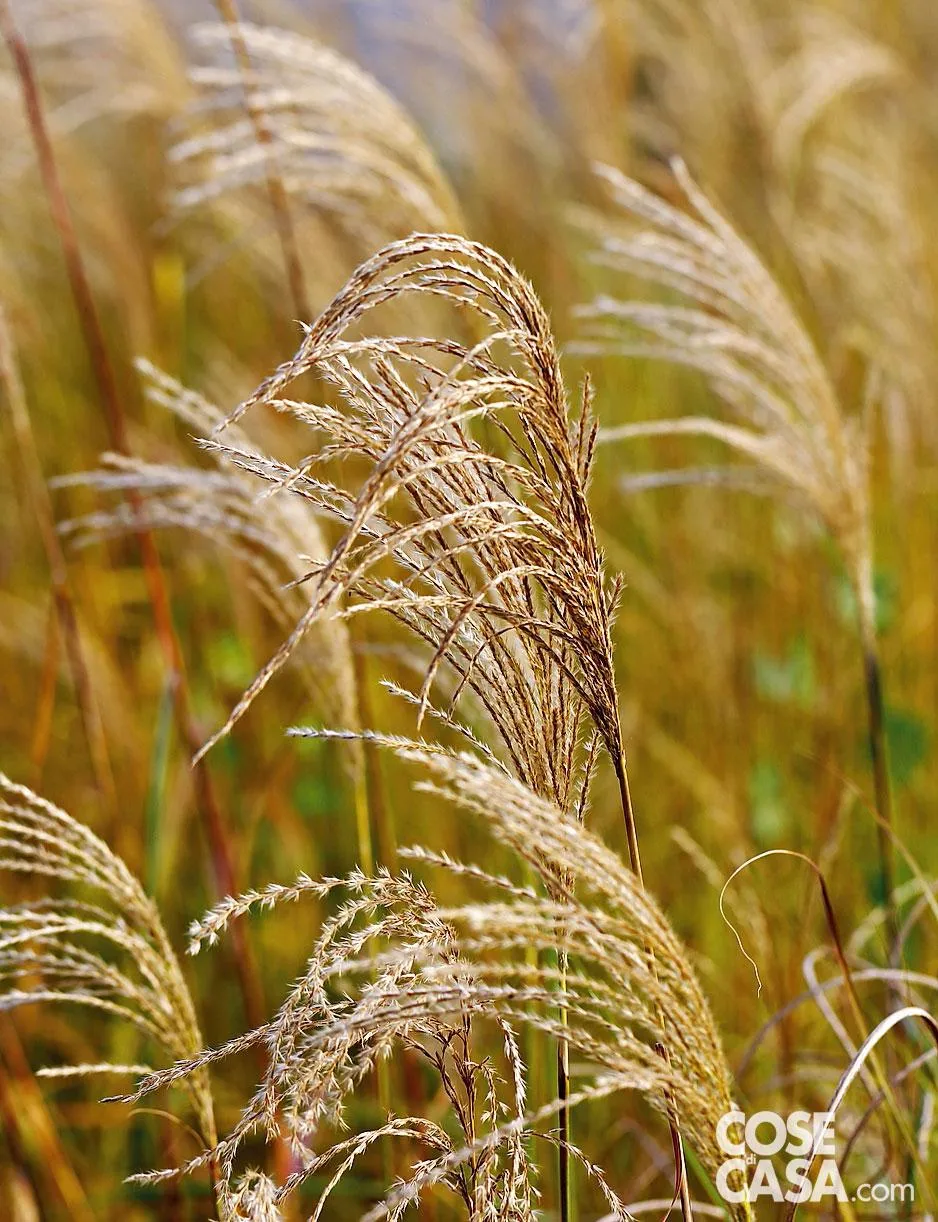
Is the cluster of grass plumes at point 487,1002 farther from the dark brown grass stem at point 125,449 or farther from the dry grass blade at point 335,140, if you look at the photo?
the dry grass blade at point 335,140

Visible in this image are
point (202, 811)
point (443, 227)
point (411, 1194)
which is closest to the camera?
point (411, 1194)

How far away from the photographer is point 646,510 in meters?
2.69

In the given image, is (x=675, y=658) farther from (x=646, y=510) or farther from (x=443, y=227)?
(x=443, y=227)

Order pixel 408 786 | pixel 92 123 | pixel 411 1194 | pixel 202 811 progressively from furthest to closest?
pixel 92 123
pixel 408 786
pixel 202 811
pixel 411 1194

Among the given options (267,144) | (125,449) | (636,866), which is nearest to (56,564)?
(125,449)

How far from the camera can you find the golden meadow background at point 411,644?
5.32ft

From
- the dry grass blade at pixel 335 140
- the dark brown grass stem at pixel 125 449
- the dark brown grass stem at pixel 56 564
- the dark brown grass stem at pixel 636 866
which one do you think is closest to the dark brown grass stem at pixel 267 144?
the dry grass blade at pixel 335 140

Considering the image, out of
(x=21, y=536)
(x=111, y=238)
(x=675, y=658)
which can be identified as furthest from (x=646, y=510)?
(x=21, y=536)

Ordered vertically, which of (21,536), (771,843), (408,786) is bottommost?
(771,843)

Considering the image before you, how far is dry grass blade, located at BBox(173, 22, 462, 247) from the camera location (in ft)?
4.47

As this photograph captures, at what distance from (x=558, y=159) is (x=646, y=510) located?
1395 mm

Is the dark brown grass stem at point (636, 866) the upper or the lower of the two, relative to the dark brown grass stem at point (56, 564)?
lower

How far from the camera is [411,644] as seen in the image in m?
2.56

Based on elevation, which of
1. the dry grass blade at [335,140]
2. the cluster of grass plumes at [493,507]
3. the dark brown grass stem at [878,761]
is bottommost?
the dark brown grass stem at [878,761]
